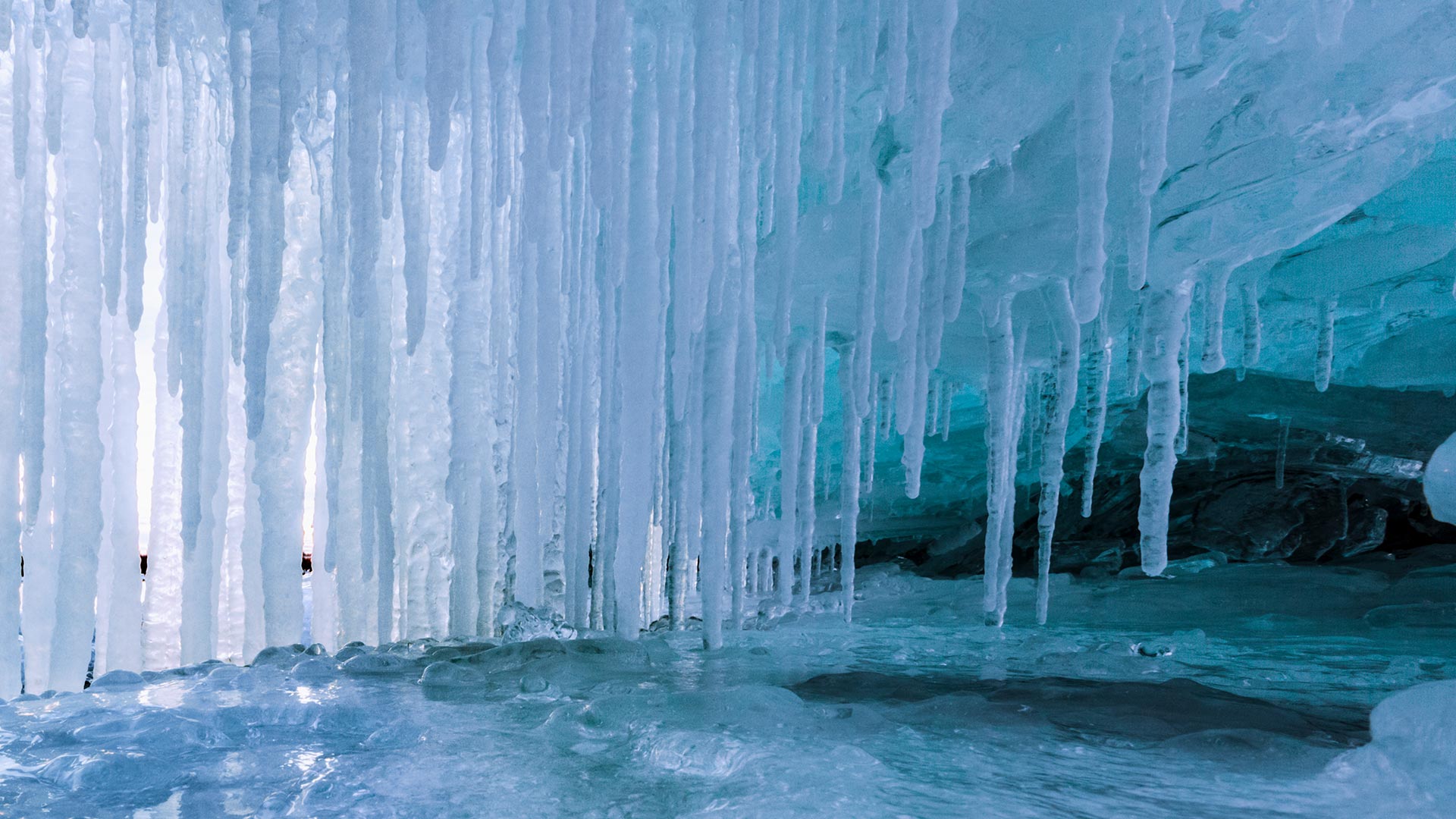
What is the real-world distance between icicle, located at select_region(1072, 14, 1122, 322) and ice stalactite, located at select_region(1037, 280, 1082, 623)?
107 centimetres

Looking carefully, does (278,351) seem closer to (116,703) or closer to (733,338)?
(116,703)

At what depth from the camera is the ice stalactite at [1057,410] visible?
17.7ft

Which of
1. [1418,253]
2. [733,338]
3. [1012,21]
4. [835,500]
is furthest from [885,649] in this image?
[835,500]

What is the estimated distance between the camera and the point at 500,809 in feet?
8.30

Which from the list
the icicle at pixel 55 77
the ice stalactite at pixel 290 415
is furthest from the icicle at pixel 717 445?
the icicle at pixel 55 77

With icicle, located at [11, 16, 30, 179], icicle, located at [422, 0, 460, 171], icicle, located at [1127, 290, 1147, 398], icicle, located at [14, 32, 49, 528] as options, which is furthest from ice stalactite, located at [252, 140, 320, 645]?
icicle, located at [1127, 290, 1147, 398]

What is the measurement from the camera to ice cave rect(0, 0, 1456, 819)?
3.10 metres

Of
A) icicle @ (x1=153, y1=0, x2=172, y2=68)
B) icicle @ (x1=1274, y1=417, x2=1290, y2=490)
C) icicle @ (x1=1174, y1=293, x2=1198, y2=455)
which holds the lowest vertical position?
icicle @ (x1=1274, y1=417, x2=1290, y2=490)

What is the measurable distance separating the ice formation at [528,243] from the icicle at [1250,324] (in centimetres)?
106

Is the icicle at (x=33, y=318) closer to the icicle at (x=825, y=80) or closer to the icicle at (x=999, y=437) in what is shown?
the icicle at (x=825, y=80)

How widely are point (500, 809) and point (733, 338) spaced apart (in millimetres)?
2558

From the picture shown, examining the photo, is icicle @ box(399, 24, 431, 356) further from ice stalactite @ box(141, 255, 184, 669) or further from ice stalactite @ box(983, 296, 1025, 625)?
ice stalactite @ box(983, 296, 1025, 625)

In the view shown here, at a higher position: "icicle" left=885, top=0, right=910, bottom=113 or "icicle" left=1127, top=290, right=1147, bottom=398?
"icicle" left=885, top=0, right=910, bottom=113

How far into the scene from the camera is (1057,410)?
5.43 meters
